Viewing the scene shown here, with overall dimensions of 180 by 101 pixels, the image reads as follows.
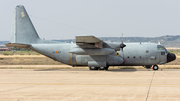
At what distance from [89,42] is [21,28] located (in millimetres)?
8784

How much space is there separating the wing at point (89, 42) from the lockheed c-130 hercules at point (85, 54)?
833mm

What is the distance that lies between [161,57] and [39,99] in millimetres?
18590

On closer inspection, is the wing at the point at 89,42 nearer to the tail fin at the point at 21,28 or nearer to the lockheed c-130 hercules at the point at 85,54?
the lockheed c-130 hercules at the point at 85,54

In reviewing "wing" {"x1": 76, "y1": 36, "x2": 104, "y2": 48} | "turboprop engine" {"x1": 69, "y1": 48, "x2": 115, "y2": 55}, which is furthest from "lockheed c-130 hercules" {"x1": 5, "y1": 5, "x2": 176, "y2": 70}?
"wing" {"x1": 76, "y1": 36, "x2": 104, "y2": 48}

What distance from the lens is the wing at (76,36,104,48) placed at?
2134cm

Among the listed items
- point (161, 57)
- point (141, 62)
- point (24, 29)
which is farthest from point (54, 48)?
point (161, 57)

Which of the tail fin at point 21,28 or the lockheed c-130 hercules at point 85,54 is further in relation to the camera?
the tail fin at point 21,28

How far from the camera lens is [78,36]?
818 inches

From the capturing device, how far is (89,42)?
889 inches

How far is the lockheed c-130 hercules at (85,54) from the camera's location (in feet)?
79.6

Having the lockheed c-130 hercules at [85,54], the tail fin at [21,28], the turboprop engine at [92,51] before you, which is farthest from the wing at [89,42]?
the tail fin at [21,28]

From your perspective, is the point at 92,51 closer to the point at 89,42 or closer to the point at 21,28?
the point at 89,42

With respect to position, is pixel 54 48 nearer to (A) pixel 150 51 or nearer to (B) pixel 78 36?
(B) pixel 78 36

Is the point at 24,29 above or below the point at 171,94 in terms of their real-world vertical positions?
above
